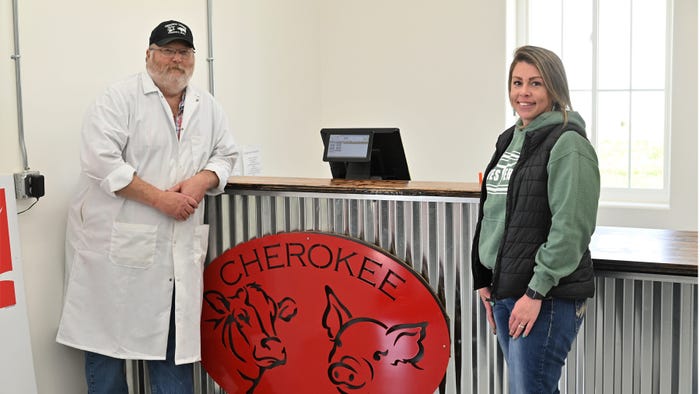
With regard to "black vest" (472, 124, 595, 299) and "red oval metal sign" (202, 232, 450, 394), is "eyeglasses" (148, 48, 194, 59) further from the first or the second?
"black vest" (472, 124, 595, 299)

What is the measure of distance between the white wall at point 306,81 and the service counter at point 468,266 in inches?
26.1

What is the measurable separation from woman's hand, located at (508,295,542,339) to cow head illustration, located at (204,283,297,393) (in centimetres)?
108

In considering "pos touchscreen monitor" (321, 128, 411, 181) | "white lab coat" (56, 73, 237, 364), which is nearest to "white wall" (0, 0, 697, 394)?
"white lab coat" (56, 73, 237, 364)

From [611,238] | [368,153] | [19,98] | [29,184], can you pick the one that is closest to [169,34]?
[19,98]

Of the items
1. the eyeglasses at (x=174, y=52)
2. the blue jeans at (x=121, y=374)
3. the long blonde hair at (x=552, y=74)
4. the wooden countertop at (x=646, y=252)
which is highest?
the eyeglasses at (x=174, y=52)

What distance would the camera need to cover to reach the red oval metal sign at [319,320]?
2785mm

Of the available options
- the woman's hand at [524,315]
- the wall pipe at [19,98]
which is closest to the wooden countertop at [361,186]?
the woman's hand at [524,315]

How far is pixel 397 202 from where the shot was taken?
2.79 m

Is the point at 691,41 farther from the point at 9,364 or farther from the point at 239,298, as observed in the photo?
the point at 9,364

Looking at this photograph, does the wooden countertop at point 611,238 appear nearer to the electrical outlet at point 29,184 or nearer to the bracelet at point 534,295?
the bracelet at point 534,295

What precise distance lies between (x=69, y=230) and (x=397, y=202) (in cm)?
124

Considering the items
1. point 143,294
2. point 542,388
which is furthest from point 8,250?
point 542,388

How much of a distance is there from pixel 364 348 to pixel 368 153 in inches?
28.7

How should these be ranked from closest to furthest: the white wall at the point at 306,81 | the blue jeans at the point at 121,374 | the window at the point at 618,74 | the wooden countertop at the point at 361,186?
the wooden countertop at the point at 361,186
the blue jeans at the point at 121,374
the white wall at the point at 306,81
the window at the point at 618,74
